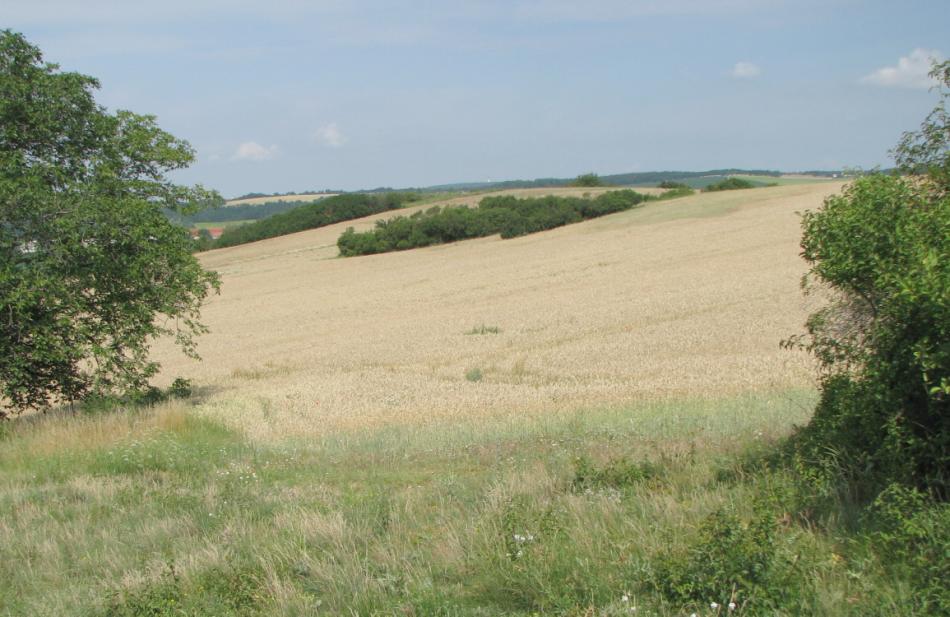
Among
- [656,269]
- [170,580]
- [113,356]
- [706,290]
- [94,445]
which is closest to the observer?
[170,580]

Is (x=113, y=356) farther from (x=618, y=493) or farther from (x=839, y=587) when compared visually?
(x=839, y=587)

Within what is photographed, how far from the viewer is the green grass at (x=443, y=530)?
4.12 metres

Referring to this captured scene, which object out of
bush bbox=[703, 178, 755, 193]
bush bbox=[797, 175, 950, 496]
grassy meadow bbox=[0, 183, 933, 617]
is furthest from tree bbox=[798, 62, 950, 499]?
bush bbox=[703, 178, 755, 193]

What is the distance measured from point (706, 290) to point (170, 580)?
79.4 ft

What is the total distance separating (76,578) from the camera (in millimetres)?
5656

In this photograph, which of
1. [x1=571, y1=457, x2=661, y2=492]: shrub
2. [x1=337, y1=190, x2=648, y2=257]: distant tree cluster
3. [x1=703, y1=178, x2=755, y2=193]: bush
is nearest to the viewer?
[x1=571, y1=457, x2=661, y2=492]: shrub

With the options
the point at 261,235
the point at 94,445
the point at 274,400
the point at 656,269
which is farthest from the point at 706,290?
the point at 261,235

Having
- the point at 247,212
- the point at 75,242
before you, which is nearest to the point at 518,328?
the point at 75,242

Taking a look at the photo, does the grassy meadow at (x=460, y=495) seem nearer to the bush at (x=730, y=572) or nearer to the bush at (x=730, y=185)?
the bush at (x=730, y=572)

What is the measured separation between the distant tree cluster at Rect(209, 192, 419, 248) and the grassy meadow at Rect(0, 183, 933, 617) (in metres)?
68.1

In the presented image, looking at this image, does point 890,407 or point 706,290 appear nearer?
point 890,407

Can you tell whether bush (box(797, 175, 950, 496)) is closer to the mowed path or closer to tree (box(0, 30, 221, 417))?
the mowed path

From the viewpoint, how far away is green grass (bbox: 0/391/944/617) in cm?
412

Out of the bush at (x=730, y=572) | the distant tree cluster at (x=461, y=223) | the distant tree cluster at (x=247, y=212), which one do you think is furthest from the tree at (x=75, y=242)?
the distant tree cluster at (x=247, y=212)
